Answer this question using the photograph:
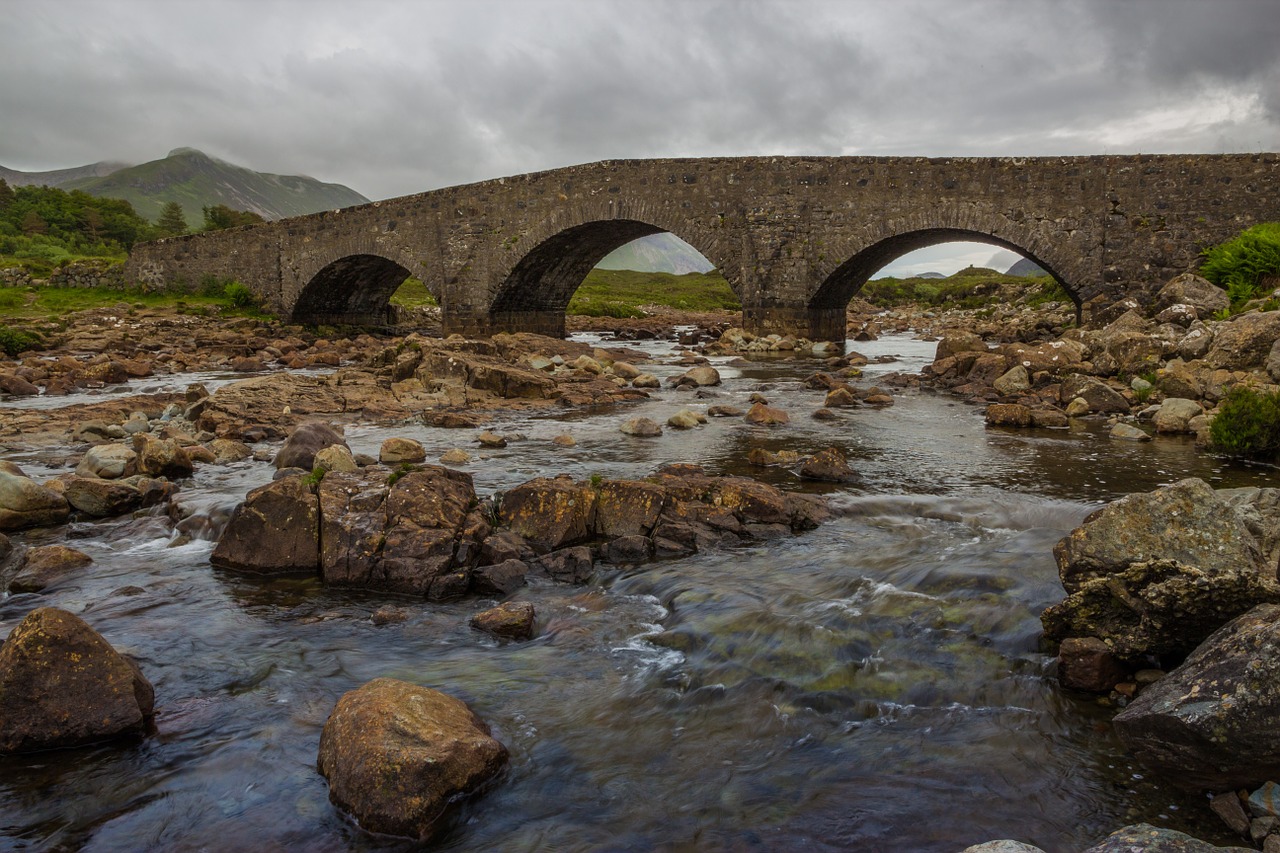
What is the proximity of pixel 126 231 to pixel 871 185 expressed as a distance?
7173 centimetres

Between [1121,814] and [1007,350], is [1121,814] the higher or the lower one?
the lower one

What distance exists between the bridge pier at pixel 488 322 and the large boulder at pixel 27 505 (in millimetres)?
20896

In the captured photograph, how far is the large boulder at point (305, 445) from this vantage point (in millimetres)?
9805

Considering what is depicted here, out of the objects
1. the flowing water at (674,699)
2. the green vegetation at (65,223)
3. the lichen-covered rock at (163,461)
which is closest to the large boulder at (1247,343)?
the flowing water at (674,699)

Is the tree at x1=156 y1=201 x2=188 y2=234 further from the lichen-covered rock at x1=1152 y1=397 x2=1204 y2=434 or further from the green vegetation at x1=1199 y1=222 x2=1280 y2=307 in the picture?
the lichen-covered rock at x1=1152 y1=397 x2=1204 y2=434

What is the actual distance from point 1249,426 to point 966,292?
2078 inches

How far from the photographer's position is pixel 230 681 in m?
5.24

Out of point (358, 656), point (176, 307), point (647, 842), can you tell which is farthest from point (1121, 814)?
point (176, 307)

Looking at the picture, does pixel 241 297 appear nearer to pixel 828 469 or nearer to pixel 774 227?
pixel 774 227

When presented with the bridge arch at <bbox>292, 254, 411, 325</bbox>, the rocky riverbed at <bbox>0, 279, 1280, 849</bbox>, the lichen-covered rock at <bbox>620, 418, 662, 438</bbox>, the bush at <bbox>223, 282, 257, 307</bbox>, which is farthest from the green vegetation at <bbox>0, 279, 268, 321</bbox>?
the lichen-covered rock at <bbox>620, 418, 662, 438</bbox>

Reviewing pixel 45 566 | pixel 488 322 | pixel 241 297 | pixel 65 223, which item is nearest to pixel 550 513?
pixel 45 566

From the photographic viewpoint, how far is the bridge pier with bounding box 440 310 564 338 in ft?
95.8

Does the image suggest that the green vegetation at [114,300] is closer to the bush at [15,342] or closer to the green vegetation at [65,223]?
the bush at [15,342]

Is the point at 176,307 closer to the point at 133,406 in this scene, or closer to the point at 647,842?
the point at 133,406
